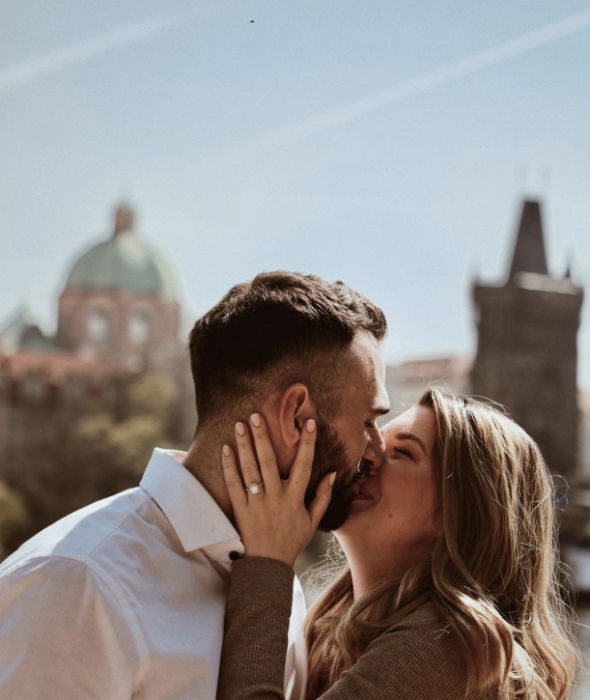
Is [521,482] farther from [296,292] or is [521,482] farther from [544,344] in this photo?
[544,344]

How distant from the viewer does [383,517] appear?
7.55 feet

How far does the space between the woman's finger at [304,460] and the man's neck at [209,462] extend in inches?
5.0

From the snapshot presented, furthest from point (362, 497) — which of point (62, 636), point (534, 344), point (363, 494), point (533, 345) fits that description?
point (534, 344)

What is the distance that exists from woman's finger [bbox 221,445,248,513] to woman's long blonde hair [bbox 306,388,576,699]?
15.9 inches

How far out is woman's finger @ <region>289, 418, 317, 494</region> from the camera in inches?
74.2

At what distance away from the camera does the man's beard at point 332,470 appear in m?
1.92

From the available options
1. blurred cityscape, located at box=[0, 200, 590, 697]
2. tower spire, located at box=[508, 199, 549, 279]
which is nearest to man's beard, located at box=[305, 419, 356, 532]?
blurred cityscape, located at box=[0, 200, 590, 697]

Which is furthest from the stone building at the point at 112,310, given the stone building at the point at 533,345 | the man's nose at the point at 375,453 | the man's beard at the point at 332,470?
the man's beard at the point at 332,470

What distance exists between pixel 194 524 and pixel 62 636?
0.33m

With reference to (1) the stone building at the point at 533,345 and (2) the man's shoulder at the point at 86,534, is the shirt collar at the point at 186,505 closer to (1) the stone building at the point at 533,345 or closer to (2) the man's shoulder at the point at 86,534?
(2) the man's shoulder at the point at 86,534

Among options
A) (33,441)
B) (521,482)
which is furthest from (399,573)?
(33,441)

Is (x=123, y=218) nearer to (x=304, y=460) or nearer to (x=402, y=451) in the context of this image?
(x=402, y=451)

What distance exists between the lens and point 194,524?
1.80 m

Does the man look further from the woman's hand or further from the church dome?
the church dome
